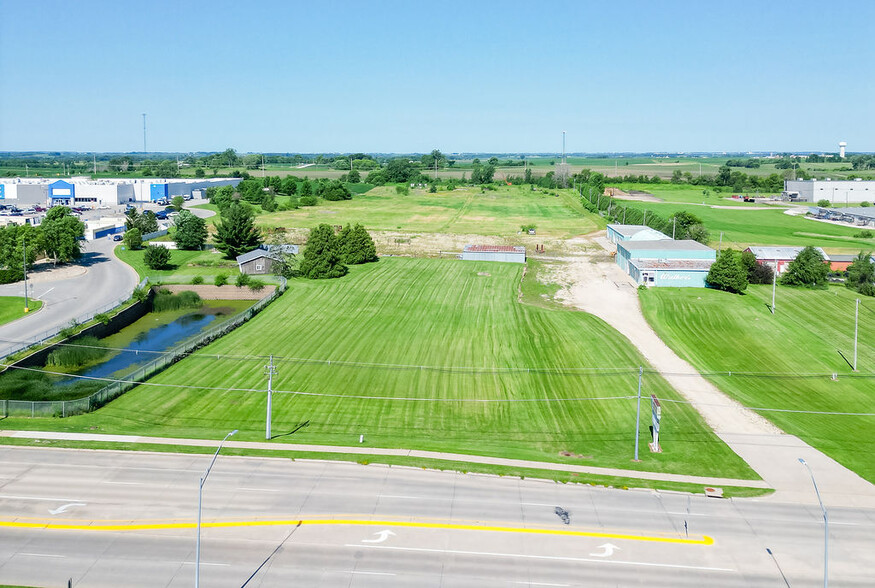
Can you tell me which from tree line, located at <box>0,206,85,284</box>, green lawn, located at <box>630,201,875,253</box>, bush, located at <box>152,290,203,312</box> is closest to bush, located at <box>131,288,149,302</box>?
bush, located at <box>152,290,203,312</box>

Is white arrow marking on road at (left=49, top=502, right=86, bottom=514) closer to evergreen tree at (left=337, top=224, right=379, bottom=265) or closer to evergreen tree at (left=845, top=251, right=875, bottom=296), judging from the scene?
evergreen tree at (left=337, top=224, right=379, bottom=265)

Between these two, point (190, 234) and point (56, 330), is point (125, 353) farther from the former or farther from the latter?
point (190, 234)

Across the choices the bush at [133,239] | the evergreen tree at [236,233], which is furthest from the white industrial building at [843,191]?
the bush at [133,239]

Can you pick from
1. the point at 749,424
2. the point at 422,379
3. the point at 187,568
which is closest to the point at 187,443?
the point at 187,568

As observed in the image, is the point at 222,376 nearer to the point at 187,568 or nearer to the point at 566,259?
the point at 187,568

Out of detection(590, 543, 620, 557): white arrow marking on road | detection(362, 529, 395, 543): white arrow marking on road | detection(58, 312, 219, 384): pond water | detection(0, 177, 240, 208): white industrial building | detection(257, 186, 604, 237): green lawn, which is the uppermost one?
detection(0, 177, 240, 208): white industrial building

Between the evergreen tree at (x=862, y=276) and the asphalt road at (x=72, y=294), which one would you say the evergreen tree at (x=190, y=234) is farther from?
the evergreen tree at (x=862, y=276)
